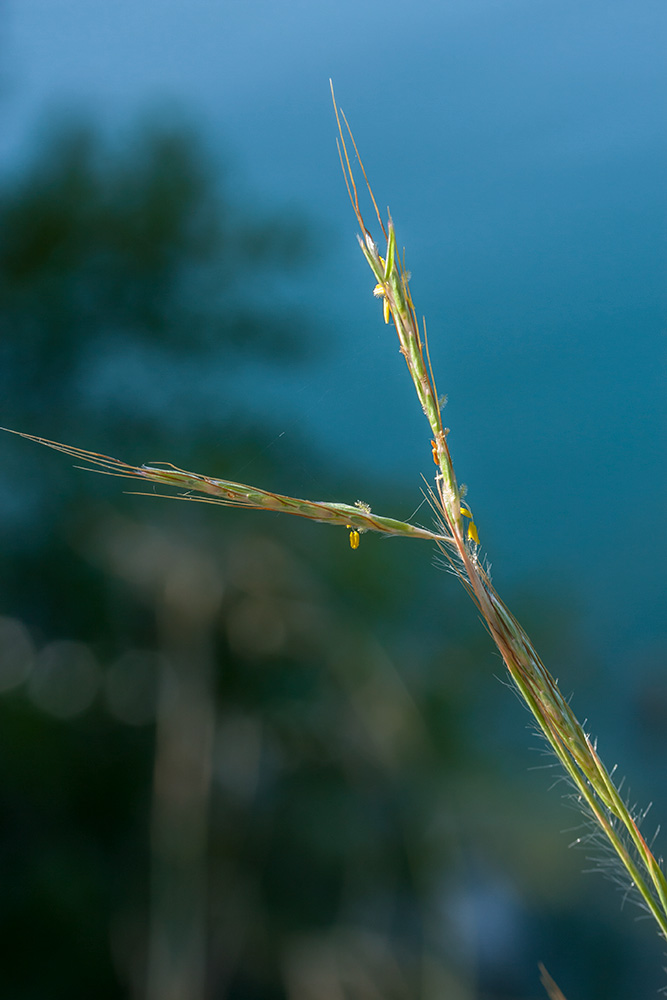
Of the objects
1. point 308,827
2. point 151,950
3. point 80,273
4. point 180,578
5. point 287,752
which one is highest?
point 80,273

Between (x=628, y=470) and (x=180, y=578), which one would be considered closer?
(x=628, y=470)

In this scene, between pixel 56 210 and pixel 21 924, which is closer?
pixel 21 924

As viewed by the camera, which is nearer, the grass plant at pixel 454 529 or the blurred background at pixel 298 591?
the grass plant at pixel 454 529

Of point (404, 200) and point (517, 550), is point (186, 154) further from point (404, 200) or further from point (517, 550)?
point (517, 550)

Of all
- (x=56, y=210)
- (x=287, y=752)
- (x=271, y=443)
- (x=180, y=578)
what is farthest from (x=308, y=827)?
(x=56, y=210)

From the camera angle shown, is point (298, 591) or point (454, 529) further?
point (298, 591)

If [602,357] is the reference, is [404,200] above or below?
above

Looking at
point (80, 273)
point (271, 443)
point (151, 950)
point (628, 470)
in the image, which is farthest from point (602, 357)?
point (151, 950)

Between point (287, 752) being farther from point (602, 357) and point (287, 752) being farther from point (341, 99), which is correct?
point (341, 99)

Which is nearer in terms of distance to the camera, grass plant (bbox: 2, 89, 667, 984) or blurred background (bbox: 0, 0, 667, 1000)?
grass plant (bbox: 2, 89, 667, 984)
